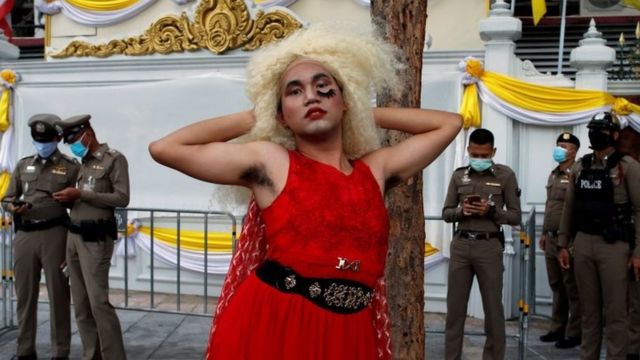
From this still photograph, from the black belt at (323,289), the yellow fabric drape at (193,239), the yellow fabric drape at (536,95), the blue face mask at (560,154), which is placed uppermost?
the yellow fabric drape at (536,95)

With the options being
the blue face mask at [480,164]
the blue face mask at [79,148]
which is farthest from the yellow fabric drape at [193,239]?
the blue face mask at [480,164]

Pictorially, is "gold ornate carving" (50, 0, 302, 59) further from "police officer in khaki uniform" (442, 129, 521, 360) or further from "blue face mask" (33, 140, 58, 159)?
"police officer in khaki uniform" (442, 129, 521, 360)

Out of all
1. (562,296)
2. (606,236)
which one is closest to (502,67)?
(562,296)

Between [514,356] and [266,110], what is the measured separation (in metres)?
4.63

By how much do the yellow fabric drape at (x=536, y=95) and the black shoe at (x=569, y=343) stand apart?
221 cm

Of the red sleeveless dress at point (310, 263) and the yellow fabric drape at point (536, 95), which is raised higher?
the yellow fabric drape at point (536, 95)

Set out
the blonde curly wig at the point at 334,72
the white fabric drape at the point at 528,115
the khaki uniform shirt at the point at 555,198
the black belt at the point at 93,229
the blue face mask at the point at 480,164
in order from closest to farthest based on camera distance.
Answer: the blonde curly wig at the point at 334,72 < the black belt at the point at 93,229 < the blue face mask at the point at 480,164 < the khaki uniform shirt at the point at 555,198 < the white fabric drape at the point at 528,115

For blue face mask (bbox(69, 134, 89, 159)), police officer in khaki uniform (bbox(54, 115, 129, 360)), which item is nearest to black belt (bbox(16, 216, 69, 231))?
police officer in khaki uniform (bbox(54, 115, 129, 360))

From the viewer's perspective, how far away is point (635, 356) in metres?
6.19

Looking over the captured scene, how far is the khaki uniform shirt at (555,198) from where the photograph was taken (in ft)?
23.3

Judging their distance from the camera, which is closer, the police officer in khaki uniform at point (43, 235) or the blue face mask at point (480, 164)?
the blue face mask at point (480, 164)

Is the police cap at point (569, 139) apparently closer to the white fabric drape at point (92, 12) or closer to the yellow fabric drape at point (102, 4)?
the white fabric drape at point (92, 12)

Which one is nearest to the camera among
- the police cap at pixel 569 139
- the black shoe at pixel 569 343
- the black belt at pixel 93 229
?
the black belt at pixel 93 229

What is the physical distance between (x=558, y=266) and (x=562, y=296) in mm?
279
